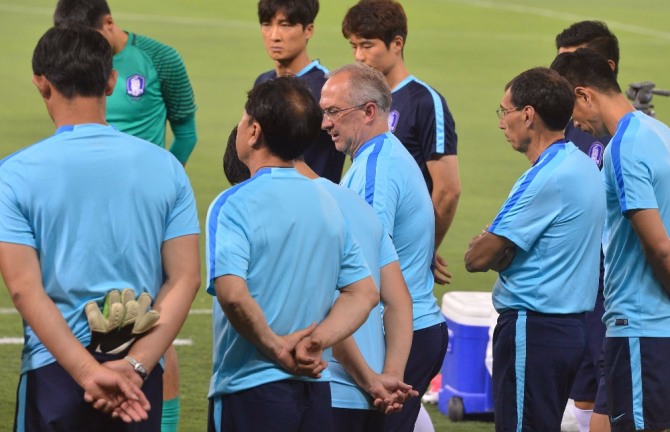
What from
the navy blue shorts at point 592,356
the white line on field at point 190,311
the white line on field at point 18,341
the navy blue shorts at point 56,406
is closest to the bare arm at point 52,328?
the navy blue shorts at point 56,406

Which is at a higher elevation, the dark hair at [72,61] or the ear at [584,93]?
the dark hair at [72,61]

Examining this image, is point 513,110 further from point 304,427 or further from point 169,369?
point 169,369

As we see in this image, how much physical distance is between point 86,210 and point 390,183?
1.21 metres

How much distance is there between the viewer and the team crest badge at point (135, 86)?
21.6ft

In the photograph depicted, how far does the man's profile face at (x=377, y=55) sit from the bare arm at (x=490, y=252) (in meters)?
1.54

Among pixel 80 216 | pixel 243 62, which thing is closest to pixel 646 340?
pixel 80 216

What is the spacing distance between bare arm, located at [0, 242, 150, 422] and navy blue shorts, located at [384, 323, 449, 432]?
4.33 ft

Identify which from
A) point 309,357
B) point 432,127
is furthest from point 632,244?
point 309,357

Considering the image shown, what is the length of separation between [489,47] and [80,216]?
17633 mm

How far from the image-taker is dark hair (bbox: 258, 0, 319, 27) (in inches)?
261

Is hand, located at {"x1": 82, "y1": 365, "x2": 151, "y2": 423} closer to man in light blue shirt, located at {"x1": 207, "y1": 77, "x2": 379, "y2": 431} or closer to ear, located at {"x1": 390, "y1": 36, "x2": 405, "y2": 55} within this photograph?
man in light blue shirt, located at {"x1": 207, "y1": 77, "x2": 379, "y2": 431}

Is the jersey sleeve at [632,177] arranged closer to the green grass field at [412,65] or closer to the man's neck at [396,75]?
the man's neck at [396,75]

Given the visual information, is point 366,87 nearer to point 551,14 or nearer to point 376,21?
Result: point 376,21

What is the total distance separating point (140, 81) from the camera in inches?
260
